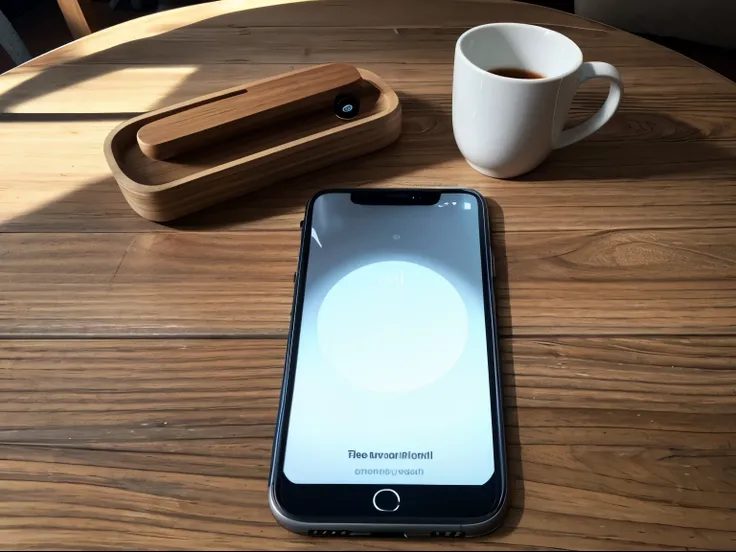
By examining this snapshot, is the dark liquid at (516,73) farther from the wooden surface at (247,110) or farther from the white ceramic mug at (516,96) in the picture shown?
the wooden surface at (247,110)

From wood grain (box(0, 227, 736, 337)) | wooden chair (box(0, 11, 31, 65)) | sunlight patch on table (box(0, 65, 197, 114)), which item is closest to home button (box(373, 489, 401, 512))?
wood grain (box(0, 227, 736, 337))

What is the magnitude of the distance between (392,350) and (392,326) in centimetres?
2

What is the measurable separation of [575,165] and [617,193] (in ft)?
0.15

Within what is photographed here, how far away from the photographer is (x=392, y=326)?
0.42 m

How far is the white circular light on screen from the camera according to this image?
1.29 ft

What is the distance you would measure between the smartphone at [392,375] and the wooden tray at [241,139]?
2.3 inches

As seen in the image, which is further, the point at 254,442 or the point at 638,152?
the point at 638,152

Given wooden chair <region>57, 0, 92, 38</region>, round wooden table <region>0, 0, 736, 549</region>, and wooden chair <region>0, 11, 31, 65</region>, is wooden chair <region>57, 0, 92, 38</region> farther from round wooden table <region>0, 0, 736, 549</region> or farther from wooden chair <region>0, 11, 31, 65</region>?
wooden chair <region>0, 11, 31, 65</region>

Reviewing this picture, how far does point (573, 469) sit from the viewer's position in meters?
0.36

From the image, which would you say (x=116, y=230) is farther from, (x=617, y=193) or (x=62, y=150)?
(x=617, y=193)

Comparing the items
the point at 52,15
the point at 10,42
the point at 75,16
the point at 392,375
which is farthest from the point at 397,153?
the point at 52,15

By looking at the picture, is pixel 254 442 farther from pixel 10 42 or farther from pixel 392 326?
pixel 10 42

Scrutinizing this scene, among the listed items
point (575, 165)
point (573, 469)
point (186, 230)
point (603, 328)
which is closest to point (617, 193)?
point (575, 165)

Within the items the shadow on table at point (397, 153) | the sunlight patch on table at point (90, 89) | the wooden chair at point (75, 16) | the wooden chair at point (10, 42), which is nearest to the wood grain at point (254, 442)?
the shadow on table at point (397, 153)
